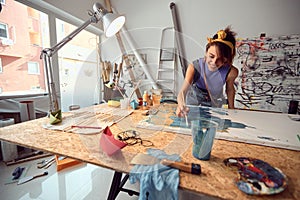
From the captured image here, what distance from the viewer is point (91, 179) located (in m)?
1.32

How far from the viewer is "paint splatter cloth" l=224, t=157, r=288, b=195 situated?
1.19 feet

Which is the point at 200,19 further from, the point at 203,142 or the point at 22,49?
the point at 22,49

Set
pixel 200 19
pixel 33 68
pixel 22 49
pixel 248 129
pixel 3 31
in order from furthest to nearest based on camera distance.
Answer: pixel 200 19
pixel 33 68
pixel 22 49
pixel 3 31
pixel 248 129

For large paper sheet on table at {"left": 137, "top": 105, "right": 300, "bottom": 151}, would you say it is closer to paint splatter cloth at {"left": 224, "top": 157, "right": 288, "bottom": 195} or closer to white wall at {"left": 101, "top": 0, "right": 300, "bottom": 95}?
paint splatter cloth at {"left": 224, "top": 157, "right": 288, "bottom": 195}

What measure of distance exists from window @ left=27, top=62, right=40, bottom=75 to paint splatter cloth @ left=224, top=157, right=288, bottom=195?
2.18 meters

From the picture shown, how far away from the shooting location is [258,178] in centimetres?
40

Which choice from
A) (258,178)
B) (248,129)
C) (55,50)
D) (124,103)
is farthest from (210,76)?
(55,50)

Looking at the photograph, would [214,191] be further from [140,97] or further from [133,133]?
[140,97]

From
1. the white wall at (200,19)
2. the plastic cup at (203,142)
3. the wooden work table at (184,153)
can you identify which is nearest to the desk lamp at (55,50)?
the wooden work table at (184,153)

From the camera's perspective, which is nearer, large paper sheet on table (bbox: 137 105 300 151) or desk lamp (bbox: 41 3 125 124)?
large paper sheet on table (bbox: 137 105 300 151)

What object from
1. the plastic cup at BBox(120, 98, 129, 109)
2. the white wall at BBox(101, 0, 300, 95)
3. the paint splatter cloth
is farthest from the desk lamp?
the paint splatter cloth

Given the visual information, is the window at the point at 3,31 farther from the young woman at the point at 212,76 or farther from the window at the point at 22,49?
the young woman at the point at 212,76

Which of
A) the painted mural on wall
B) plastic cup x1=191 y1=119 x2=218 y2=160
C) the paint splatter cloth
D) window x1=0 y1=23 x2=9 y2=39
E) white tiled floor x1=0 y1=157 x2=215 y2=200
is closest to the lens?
the paint splatter cloth

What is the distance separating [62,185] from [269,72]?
111 inches
